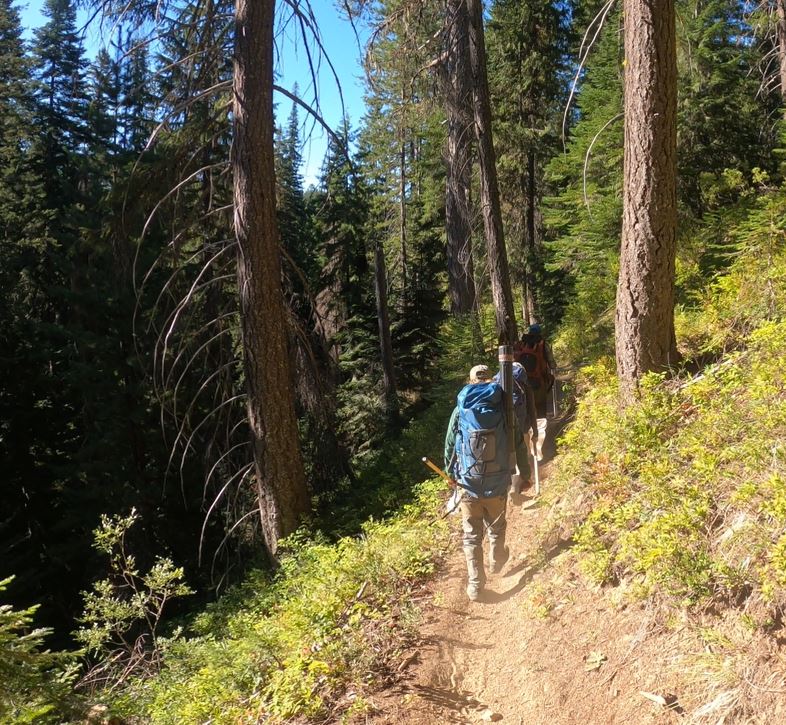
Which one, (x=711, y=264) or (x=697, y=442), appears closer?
(x=697, y=442)

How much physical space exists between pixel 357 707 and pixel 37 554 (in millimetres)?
17613

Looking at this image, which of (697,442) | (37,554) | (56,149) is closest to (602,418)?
(697,442)

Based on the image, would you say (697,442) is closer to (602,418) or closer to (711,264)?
(602,418)

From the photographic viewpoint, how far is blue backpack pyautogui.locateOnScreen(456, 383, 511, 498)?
5.13 meters

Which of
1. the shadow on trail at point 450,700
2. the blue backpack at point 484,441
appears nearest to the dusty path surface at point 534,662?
the shadow on trail at point 450,700

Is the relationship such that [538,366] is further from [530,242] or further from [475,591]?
[530,242]

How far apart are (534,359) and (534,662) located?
14.3ft

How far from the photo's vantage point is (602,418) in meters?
6.10

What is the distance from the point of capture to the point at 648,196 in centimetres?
568

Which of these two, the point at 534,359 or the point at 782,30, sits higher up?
the point at 782,30

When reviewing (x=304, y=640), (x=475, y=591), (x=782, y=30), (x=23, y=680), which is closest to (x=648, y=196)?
(x=475, y=591)

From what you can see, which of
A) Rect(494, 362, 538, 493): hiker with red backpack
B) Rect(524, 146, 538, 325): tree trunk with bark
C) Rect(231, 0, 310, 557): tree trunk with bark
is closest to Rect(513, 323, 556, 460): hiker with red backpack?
Rect(494, 362, 538, 493): hiker with red backpack

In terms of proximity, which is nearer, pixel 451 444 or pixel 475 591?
pixel 475 591

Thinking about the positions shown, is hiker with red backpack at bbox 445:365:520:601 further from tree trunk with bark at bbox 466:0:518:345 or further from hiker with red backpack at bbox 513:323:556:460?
tree trunk with bark at bbox 466:0:518:345
